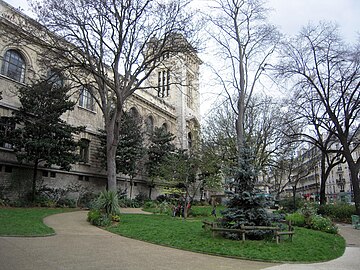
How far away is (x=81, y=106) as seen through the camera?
3231cm

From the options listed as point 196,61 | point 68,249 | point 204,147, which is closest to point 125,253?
point 68,249

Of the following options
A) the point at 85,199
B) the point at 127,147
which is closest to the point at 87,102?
the point at 127,147

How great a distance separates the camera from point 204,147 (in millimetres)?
31875

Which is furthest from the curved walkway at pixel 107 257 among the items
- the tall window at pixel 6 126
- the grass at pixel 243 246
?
the tall window at pixel 6 126

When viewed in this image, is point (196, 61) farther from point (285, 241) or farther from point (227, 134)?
point (285, 241)

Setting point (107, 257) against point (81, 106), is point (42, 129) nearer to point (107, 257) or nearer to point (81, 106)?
point (81, 106)

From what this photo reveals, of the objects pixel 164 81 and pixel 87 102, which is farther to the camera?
pixel 87 102

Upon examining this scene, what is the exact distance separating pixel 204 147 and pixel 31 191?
16335 millimetres

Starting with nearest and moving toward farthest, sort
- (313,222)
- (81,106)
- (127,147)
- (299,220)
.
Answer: (313,222) < (299,220) < (81,106) < (127,147)

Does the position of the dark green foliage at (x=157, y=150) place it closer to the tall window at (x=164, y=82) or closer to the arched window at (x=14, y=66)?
the tall window at (x=164, y=82)

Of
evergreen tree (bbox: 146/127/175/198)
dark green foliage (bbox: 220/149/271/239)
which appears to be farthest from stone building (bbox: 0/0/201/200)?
dark green foliage (bbox: 220/149/271/239)

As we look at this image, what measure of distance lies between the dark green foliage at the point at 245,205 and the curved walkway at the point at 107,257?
3.01 m

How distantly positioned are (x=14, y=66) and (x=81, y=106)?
8.12 m

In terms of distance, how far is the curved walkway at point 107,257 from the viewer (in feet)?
23.5
